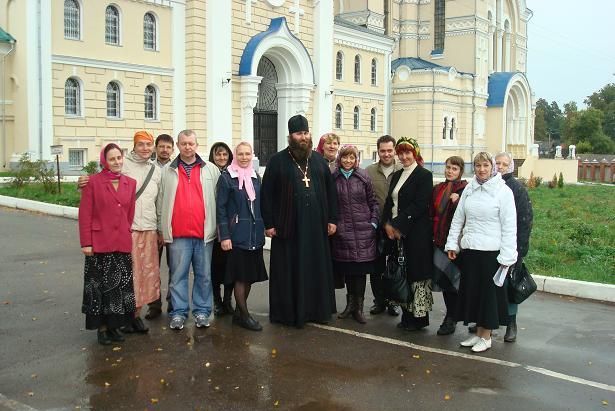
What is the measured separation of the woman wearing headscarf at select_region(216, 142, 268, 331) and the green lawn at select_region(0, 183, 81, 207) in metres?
10.0

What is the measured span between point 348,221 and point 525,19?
5002cm

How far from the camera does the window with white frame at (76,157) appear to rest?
75.7 feet

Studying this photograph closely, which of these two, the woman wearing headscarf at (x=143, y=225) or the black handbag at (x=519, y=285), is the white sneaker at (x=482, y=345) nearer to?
the black handbag at (x=519, y=285)

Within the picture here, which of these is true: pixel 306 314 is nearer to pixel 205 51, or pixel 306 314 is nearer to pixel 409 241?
pixel 409 241

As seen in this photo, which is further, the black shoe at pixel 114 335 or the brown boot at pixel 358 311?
the brown boot at pixel 358 311

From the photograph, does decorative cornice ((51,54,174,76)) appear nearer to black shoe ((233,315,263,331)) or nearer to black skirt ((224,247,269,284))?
black skirt ((224,247,269,284))

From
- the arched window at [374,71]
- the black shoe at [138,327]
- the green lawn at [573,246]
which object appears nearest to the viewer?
the black shoe at [138,327]

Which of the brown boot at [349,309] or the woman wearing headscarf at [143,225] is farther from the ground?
the woman wearing headscarf at [143,225]

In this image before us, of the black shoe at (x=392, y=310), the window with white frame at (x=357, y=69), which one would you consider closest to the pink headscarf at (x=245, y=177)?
the black shoe at (x=392, y=310)

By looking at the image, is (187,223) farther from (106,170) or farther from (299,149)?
(299,149)

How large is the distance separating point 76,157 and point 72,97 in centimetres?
206

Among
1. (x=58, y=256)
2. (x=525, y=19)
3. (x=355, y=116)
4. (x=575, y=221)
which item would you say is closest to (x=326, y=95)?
(x=355, y=116)

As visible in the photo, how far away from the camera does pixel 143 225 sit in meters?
6.66

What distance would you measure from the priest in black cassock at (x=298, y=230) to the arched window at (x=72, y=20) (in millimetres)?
18211
